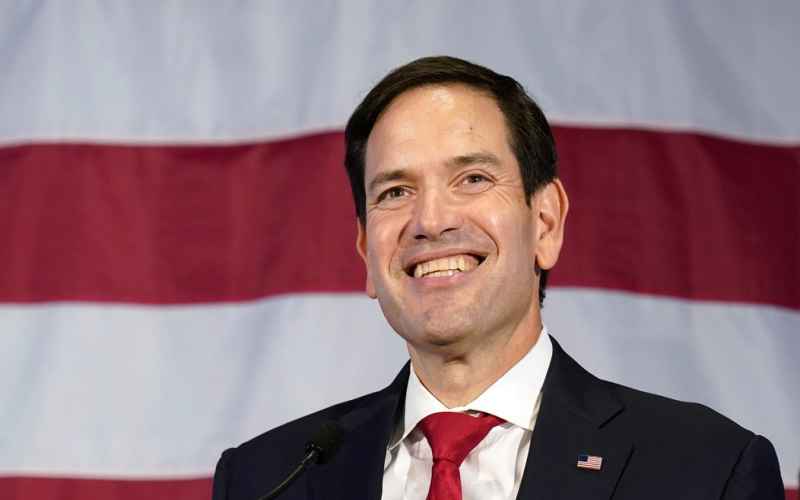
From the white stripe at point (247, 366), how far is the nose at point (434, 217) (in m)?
0.92

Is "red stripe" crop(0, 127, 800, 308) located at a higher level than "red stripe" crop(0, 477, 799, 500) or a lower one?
higher

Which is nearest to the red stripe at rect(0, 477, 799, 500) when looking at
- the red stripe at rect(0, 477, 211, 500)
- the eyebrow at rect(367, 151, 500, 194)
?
the red stripe at rect(0, 477, 211, 500)

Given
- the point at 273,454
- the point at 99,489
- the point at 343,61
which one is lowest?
the point at 99,489

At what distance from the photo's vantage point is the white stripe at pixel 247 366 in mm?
2822

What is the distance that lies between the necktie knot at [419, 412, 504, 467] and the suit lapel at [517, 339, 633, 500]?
87mm

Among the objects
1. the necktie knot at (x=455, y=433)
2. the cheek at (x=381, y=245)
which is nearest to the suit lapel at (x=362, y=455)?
the necktie knot at (x=455, y=433)

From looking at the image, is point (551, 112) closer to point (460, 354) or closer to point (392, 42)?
point (392, 42)

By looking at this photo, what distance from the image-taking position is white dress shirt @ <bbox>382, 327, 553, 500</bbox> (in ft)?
6.28

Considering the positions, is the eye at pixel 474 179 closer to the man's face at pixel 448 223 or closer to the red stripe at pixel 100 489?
the man's face at pixel 448 223

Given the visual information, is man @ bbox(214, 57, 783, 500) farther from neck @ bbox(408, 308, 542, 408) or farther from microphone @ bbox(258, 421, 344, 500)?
microphone @ bbox(258, 421, 344, 500)

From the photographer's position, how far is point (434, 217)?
1.96m

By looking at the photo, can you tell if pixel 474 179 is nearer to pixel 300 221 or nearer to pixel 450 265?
pixel 450 265

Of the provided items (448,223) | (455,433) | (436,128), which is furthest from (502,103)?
(455,433)

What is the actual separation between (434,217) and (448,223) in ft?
0.08
